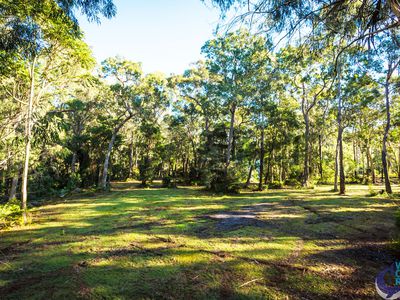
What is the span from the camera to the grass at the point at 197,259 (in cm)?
271

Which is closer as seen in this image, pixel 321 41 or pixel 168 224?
pixel 321 41

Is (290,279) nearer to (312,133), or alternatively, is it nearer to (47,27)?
(47,27)

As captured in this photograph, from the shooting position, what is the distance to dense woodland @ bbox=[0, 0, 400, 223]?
14.2ft

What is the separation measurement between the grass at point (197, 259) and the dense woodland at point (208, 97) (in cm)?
361

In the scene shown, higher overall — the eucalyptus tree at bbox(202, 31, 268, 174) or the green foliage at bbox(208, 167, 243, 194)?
the eucalyptus tree at bbox(202, 31, 268, 174)

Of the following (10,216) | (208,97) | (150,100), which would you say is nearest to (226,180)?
(208,97)

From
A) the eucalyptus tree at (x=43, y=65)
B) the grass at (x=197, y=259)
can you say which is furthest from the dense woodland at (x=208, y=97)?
the grass at (x=197, y=259)

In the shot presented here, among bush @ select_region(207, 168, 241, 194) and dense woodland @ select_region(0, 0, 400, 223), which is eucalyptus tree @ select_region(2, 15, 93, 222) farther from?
bush @ select_region(207, 168, 241, 194)

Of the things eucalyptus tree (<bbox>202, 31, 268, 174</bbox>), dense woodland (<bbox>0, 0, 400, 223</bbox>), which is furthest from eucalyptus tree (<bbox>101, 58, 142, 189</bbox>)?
eucalyptus tree (<bbox>202, 31, 268, 174</bbox>)

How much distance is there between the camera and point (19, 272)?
3270mm

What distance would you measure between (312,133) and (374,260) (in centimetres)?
2492

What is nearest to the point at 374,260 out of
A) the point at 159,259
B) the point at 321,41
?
the point at 159,259

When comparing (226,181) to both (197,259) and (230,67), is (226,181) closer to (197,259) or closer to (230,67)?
(230,67)

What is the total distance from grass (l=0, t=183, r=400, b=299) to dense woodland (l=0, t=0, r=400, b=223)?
3615mm
